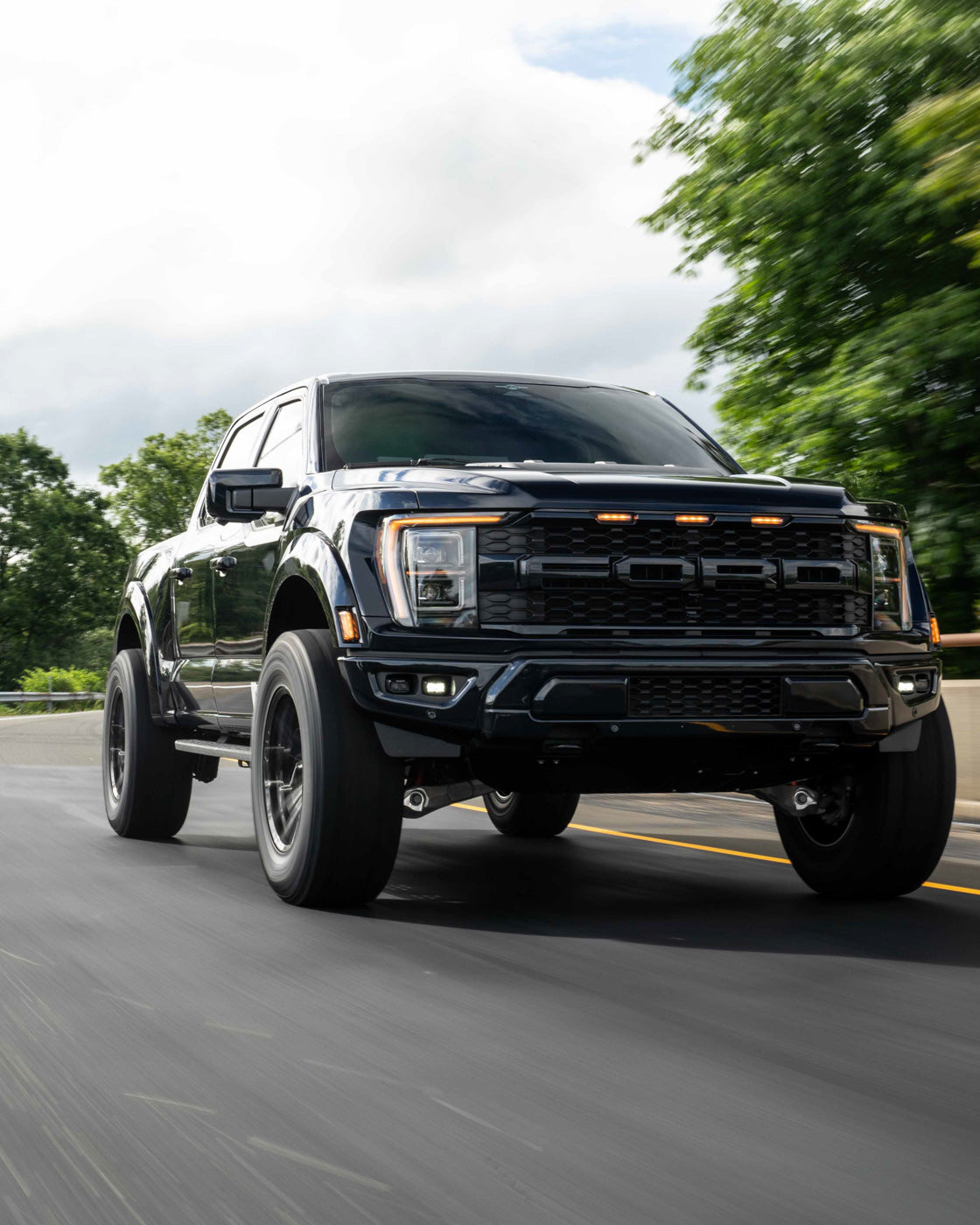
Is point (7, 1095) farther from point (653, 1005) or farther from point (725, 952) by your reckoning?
point (725, 952)

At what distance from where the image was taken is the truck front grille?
18.2ft

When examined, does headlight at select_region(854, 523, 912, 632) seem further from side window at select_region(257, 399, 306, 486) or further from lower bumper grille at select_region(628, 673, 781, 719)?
side window at select_region(257, 399, 306, 486)

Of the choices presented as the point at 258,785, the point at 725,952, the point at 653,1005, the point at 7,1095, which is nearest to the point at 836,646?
the point at 725,952

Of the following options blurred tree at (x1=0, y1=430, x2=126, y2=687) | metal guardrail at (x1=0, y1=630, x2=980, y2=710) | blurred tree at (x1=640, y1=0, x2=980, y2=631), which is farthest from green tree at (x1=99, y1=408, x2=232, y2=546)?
blurred tree at (x1=640, y1=0, x2=980, y2=631)

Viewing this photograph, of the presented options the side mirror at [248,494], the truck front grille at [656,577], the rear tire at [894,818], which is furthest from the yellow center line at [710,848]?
the side mirror at [248,494]

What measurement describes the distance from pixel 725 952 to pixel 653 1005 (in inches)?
33.5

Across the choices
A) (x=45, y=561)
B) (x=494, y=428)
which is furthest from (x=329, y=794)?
(x=45, y=561)

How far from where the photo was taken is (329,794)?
565 centimetres

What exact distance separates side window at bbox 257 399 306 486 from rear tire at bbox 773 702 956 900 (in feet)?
8.20

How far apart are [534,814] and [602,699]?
3556 mm

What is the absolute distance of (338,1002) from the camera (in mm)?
4531

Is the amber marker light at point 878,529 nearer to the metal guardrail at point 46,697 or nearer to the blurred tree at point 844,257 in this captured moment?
the blurred tree at point 844,257

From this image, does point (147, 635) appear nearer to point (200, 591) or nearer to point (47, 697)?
point (200, 591)

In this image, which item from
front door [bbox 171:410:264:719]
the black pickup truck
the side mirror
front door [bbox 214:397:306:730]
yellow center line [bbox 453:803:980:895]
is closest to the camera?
the black pickup truck
